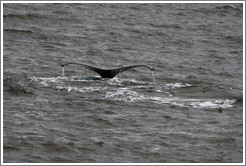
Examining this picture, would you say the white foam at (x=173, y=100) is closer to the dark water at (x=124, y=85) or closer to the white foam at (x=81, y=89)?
the dark water at (x=124, y=85)

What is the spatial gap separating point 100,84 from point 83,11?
621 inches

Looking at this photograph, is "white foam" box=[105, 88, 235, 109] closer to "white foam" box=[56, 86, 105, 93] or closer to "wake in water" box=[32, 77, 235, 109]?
"wake in water" box=[32, 77, 235, 109]

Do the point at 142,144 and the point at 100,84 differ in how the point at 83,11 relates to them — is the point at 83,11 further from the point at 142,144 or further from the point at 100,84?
the point at 142,144

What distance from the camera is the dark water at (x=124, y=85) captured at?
20875 millimetres

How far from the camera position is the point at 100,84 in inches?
1103

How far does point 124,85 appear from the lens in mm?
28078

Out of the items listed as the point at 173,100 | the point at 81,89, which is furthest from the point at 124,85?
the point at 173,100

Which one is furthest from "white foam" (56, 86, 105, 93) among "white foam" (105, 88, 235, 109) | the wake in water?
"white foam" (105, 88, 235, 109)

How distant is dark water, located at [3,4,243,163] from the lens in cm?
2088

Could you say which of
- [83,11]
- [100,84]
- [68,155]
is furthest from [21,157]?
[83,11]

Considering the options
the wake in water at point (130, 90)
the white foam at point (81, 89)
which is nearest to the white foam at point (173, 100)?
the wake in water at point (130, 90)

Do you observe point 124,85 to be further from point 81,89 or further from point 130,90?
point 81,89

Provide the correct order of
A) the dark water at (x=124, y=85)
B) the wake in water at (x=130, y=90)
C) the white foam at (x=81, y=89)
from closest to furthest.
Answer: the dark water at (x=124, y=85) < the wake in water at (x=130, y=90) < the white foam at (x=81, y=89)

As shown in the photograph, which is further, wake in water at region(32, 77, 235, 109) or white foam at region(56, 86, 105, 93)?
white foam at region(56, 86, 105, 93)
